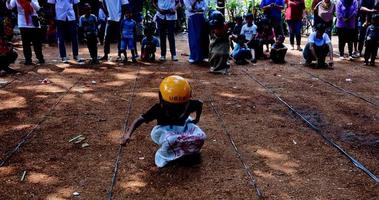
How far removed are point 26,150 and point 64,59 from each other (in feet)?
17.7

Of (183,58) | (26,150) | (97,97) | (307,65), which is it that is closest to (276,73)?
(307,65)

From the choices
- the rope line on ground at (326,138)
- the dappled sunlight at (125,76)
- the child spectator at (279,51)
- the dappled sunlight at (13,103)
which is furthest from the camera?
the child spectator at (279,51)

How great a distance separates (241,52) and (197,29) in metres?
1.07

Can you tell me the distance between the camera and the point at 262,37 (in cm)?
994

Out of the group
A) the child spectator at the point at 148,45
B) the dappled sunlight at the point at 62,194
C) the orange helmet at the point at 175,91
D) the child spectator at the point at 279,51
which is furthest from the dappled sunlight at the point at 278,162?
the child spectator at the point at 148,45

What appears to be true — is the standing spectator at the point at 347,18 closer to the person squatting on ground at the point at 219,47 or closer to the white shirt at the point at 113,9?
the person squatting on ground at the point at 219,47

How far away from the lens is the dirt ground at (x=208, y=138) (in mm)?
3385

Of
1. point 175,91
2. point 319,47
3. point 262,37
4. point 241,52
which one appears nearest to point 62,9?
point 241,52

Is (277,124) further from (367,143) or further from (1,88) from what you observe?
(1,88)

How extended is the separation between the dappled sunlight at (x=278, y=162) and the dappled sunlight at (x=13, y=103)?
3.52 meters

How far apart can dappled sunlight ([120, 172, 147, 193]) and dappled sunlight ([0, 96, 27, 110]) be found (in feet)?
9.55

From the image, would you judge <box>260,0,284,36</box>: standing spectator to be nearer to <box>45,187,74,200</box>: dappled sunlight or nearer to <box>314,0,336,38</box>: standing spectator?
<box>314,0,336,38</box>: standing spectator

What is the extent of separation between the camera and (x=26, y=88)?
6879mm

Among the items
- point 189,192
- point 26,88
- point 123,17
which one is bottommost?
point 189,192
